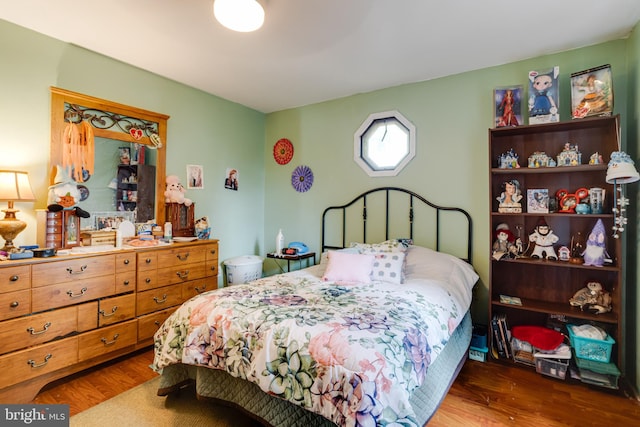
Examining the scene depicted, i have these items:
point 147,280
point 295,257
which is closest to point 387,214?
point 295,257

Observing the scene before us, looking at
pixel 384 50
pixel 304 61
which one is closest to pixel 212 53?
pixel 304 61

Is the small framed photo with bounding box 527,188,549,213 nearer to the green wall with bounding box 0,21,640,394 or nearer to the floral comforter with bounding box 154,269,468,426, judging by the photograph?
the green wall with bounding box 0,21,640,394

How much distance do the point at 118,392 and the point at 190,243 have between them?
1.23 meters

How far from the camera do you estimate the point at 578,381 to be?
85.0 inches

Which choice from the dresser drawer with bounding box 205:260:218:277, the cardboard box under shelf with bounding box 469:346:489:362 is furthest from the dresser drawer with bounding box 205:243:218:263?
the cardboard box under shelf with bounding box 469:346:489:362

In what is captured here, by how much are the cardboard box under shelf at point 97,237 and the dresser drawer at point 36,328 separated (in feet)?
1.85

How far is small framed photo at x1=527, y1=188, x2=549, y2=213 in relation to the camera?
7.81ft

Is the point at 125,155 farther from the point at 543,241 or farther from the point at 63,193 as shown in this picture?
the point at 543,241

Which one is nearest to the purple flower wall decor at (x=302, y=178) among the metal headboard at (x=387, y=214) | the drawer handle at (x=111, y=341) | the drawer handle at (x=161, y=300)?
the metal headboard at (x=387, y=214)

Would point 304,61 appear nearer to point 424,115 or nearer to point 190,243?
point 424,115

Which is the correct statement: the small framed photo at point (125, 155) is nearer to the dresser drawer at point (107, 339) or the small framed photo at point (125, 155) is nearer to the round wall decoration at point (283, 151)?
the dresser drawer at point (107, 339)

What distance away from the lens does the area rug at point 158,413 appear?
176 cm

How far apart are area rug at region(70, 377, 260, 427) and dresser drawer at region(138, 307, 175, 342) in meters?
0.54

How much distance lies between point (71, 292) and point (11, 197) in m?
0.70
